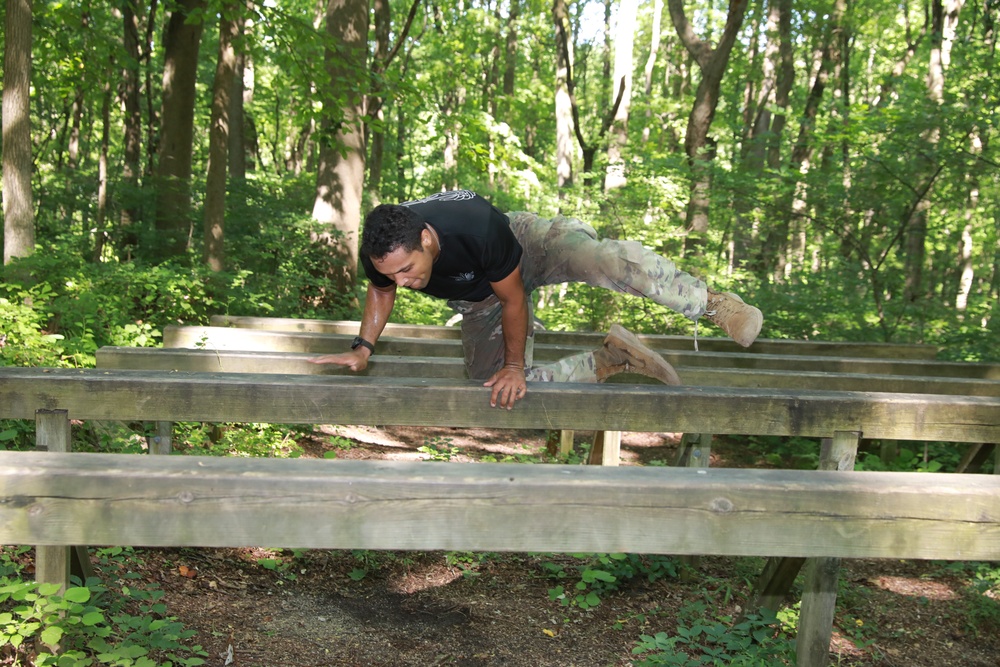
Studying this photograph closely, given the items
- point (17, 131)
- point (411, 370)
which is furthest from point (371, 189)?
point (411, 370)

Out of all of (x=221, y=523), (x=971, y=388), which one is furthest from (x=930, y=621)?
(x=221, y=523)

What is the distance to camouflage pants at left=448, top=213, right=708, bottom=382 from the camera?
13.1 ft

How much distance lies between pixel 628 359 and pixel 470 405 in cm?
126

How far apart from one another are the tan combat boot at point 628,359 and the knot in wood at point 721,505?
210 centimetres

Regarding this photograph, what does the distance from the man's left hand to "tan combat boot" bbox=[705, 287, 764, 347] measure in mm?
1361

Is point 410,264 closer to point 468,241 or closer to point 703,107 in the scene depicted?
point 468,241

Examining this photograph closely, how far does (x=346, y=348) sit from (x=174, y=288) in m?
3.30

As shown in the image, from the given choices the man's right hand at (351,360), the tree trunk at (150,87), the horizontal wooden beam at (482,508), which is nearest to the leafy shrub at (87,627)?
the horizontal wooden beam at (482,508)

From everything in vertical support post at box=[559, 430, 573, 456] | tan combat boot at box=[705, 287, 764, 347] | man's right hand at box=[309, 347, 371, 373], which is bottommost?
vertical support post at box=[559, 430, 573, 456]

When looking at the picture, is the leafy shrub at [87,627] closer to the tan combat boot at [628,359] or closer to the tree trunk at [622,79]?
the tan combat boot at [628,359]

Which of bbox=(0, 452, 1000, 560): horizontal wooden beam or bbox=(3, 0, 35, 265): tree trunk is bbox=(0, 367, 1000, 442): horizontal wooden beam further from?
bbox=(3, 0, 35, 265): tree trunk

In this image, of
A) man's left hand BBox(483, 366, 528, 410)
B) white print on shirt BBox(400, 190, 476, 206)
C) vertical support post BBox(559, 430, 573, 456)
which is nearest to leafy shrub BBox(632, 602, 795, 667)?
man's left hand BBox(483, 366, 528, 410)

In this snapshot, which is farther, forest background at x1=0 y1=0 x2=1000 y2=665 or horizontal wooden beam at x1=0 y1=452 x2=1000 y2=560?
forest background at x1=0 y1=0 x2=1000 y2=665

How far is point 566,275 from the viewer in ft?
13.6
